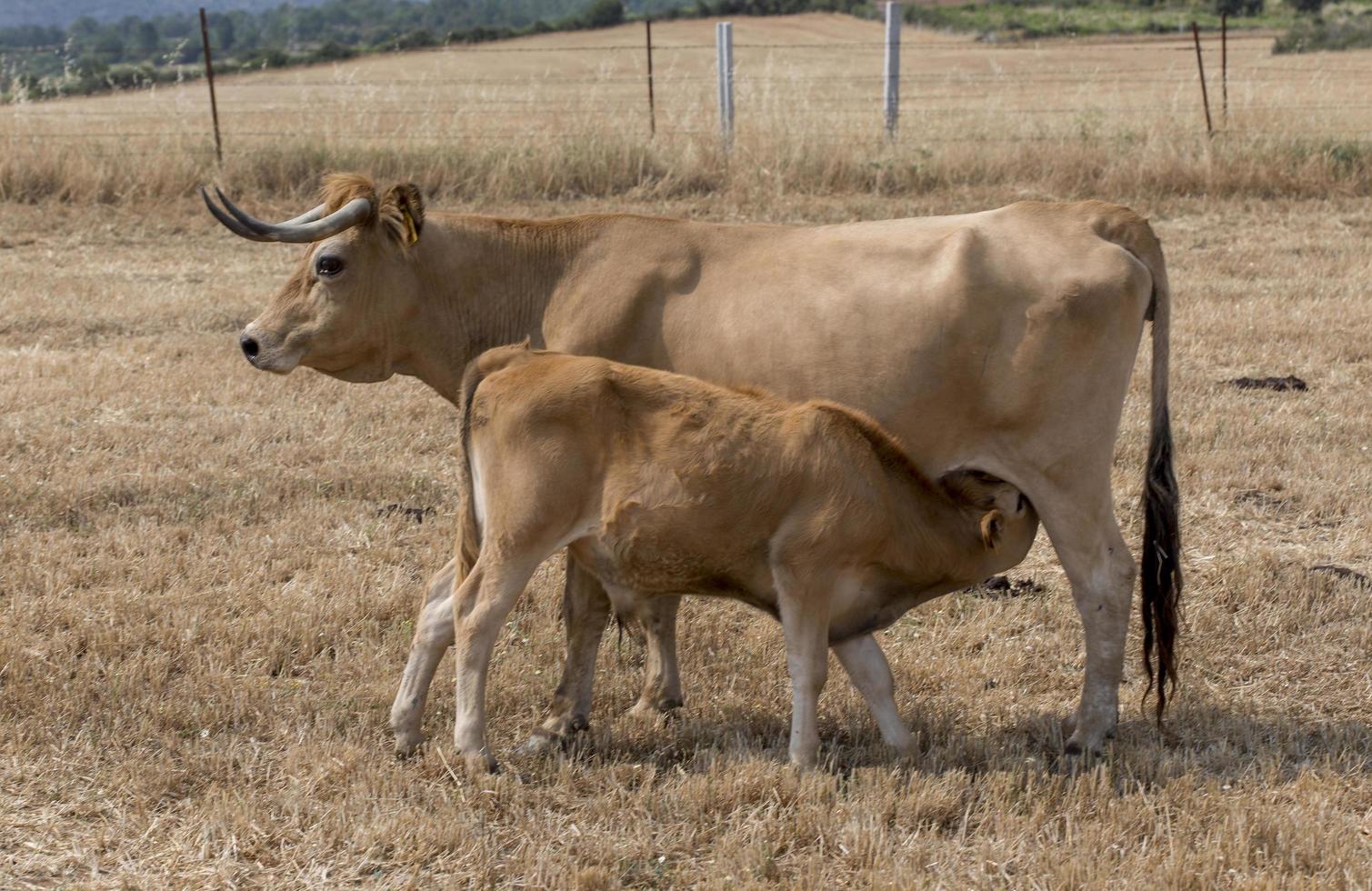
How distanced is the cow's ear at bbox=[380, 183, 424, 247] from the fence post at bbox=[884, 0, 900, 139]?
1267 cm

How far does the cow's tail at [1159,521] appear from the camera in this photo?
18.6 feet

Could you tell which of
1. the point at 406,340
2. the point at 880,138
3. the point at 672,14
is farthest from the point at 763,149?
the point at 672,14

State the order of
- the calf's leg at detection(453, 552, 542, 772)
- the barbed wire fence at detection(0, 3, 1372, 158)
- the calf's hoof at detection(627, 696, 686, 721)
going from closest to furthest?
the calf's leg at detection(453, 552, 542, 772) < the calf's hoof at detection(627, 696, 686, 721) < the barbed wire fence at detection(0, 3, 1372, 158)

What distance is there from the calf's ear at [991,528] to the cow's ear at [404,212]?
2.54 meters

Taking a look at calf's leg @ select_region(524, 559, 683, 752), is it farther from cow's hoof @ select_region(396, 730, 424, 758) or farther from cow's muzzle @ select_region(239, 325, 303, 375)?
cow's muzzle @ select_region(239, 325, 303, 375)

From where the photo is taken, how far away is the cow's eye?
20.6 ft

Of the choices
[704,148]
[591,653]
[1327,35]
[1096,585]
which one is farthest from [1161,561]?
[1327,35]

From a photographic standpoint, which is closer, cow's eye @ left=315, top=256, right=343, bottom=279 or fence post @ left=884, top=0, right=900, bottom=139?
cow's eye @ left=315, top=256, right=343, bottom=279

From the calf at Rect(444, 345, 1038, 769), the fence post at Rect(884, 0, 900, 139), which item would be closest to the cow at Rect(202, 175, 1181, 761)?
the calf at Rect(444, 345, 1038, 769)

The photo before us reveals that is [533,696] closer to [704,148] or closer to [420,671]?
[420,671]

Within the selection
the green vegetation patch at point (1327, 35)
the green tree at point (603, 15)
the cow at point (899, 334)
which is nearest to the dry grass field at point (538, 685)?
the cow at point (899, 334)

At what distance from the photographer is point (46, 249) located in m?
14.3

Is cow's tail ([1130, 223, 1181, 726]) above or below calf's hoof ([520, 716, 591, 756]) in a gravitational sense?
above

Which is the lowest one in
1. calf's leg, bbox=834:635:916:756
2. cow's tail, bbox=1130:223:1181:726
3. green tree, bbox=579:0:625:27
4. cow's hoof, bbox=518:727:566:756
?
cow's hoof, bbox=518:727:566:756
